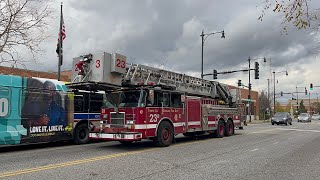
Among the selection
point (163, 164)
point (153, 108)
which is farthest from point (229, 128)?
point (163, 164)

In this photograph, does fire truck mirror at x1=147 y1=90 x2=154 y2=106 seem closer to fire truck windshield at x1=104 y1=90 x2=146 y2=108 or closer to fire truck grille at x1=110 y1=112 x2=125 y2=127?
fire truck windshield at x1=104 y1=90 x2=146 y2=108

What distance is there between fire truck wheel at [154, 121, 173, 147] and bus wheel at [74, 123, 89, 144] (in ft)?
12.1

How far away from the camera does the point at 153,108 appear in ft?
44.3

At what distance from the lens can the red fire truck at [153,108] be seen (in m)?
13.0

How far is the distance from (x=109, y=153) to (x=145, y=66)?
4307 mm

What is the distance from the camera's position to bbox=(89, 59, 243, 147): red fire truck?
42.7ft

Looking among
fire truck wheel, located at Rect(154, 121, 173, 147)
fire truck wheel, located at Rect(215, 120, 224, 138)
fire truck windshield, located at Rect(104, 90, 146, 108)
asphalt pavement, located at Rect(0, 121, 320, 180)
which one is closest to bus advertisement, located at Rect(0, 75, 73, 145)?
asphalt pavement, located at Rect(0, 121, 320, 180)

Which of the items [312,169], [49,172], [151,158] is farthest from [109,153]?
[312,169]

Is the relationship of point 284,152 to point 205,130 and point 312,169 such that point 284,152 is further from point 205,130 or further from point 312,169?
point 205,130

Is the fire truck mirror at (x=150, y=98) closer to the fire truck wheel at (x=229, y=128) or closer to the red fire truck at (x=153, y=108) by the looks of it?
the red fire truck at (x=153, y=108)

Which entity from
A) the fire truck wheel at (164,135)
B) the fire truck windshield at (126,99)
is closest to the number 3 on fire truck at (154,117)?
the fire truck wheel at (164,135)

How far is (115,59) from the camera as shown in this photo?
1329 cm

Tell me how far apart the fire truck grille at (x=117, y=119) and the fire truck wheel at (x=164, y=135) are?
156 cm

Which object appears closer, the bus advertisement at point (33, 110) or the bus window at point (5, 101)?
the bus window at point (5, 101)
